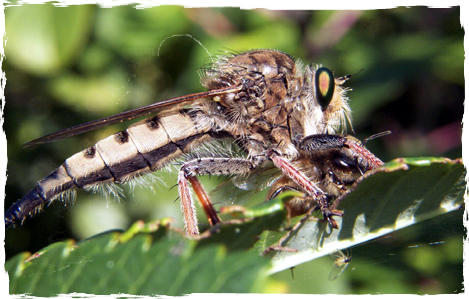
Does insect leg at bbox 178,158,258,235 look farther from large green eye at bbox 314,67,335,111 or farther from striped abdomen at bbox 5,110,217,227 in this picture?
large green eye at bbox 314,67,335,111

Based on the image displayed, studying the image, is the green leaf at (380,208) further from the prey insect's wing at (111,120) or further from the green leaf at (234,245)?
the prey insect's wing at (111,120)

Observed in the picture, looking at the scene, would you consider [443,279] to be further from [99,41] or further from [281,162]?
[99,41]

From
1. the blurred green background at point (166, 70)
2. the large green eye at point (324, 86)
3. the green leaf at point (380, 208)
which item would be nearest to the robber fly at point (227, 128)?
the large green eye at point (324, 86)

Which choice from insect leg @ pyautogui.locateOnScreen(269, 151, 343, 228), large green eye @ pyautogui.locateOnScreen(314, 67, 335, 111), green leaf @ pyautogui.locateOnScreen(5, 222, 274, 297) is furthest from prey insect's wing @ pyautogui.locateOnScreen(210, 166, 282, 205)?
green leaf @ pyautogui.locateOnScreen(5, 222, 274, 297)

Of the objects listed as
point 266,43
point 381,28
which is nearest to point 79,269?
point 266,43

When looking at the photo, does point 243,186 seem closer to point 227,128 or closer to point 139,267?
point 227,128

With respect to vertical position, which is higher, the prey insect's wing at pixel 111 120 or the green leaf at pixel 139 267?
the prey insect's wing at pixel 111 120

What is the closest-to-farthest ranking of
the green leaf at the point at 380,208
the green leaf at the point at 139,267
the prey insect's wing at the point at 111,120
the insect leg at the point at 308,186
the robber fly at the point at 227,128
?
the green leaf at the point at 139,267 < the green leaf at the point at 380,208 < the insect leg at the point at 308,186 < the prey insect's wing at the point at 111,120 < the robber fly at the point at 227,128
